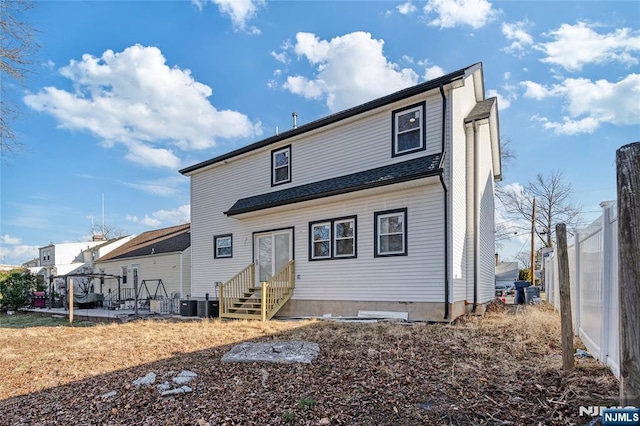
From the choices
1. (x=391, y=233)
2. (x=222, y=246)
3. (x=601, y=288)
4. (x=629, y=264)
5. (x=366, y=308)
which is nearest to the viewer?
(x=629, y=264)

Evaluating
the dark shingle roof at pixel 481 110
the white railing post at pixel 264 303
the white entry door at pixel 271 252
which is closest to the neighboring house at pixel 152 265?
the white entry door at pixel 271 252

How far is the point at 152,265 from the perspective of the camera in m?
21.9

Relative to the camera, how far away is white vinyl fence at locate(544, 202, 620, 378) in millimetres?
4031

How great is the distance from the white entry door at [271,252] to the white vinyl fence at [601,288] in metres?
8.38

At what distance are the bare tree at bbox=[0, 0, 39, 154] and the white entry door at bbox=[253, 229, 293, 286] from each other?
723 cm

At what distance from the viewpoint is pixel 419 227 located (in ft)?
33.1

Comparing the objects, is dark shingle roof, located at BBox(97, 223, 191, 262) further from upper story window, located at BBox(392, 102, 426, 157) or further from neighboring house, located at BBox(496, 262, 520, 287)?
neighboring house, located at BBox(496, 262, 520, 287)

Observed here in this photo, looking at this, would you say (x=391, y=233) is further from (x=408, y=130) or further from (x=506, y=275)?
(x=506, y=275)

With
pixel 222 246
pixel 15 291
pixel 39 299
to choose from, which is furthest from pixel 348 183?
pixel 15 291

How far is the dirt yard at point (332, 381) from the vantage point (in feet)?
12.4

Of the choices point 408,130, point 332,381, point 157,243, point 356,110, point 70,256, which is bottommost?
point 332,381

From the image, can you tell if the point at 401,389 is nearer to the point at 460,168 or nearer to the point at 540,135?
the point at 460,168

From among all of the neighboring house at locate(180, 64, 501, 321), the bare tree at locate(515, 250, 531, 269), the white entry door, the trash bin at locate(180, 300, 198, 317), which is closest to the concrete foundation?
the neighboring house at locate(180, 64, 501, 321)

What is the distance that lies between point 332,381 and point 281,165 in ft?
31.4
